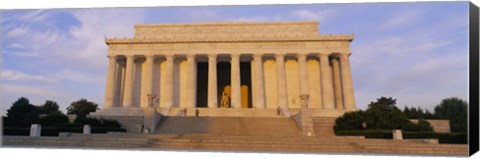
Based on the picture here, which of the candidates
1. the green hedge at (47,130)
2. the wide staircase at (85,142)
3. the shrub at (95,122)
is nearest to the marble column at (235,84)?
the shrub at (95,122)

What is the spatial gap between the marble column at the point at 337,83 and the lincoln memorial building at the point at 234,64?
0.10m

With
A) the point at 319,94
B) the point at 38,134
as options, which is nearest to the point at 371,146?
the point at 38,134

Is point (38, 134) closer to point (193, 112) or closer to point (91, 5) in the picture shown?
point (91, 5)

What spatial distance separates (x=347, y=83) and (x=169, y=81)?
701 inches

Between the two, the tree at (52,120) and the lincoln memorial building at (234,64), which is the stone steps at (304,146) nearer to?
the tree at (52,120)

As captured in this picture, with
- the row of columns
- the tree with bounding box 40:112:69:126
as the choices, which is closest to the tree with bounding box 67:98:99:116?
the row of columns

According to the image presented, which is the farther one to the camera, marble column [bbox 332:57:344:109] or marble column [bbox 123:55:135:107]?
marble column [bbox 332:57:344:109]

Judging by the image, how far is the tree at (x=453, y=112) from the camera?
27641 mm

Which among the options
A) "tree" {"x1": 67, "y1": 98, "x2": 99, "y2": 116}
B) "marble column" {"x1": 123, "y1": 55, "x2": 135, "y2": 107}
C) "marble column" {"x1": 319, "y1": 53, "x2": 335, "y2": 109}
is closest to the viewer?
"marble column" {"x1": 319, "y1": 53, "x2": 335, "y2": 109}

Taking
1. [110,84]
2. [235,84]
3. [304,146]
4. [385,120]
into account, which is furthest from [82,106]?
[304,146]

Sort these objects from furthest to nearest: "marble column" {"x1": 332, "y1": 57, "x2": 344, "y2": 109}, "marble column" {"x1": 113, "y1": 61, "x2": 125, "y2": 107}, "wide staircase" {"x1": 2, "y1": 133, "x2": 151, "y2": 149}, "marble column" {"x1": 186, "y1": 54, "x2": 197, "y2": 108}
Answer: "marble column" {"x1": 113, "y1": 61, "x2": 125, "y2": 107}
"marble column" {"x1": 332, "y1": 57, "x2": 344, "y2": 109}
"marble column" {"x1": 186, "y1": 54, "x2": 197, "y2": 108}
"wide staircase" {"x1": 2, "y1": 133, "x2": 151, "y2": 149}

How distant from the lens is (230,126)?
28.8m

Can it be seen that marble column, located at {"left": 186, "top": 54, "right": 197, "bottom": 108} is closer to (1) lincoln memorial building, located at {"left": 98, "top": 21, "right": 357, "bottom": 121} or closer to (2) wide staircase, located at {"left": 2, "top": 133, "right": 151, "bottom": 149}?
(1) lincoln memorial building, located at {"left": 98, "top": 21, "right": 357, "bottom": 121}

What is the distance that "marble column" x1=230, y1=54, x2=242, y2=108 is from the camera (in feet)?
130
